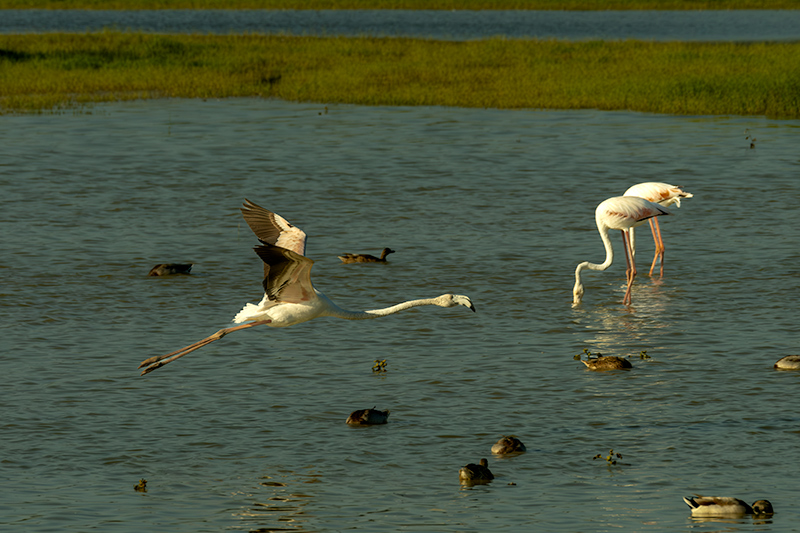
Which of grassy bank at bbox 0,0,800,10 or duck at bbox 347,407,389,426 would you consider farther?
grassy bank at bbox 0,0,800,10

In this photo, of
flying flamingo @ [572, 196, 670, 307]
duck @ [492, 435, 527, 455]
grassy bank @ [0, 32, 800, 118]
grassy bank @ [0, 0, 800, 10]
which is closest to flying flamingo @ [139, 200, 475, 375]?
duck @ [492, 435, 527, 455]

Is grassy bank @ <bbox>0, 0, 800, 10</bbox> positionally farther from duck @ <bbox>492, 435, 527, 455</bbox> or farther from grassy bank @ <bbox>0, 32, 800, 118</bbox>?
duck @ <bbox>492, 435, 527, 455</bbox>

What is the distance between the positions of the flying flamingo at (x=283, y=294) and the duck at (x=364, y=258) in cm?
715

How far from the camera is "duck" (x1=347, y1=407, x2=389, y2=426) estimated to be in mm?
11492

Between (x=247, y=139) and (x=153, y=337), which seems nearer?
(x=153, y=337)

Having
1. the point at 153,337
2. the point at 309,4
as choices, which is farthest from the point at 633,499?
the point at 309,4

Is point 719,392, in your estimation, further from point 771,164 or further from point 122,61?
point 122,61

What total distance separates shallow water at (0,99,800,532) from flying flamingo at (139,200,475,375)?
1050mm

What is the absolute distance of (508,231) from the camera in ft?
71.6

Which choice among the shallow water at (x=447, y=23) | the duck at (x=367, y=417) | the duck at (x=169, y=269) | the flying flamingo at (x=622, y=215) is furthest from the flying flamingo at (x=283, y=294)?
the shallow water at (x=447, y=23)

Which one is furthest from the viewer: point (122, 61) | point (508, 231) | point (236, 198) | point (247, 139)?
point (122, 61)

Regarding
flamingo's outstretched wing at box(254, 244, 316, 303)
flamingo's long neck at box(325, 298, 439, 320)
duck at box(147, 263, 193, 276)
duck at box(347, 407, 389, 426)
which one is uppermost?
flamingo's outstretched wing at box(254, 244, 316, 303)

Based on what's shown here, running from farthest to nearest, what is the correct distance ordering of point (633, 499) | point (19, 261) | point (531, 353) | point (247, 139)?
point (247, 139)
point (19, 261)
point (531, 353)
point (633, 499)

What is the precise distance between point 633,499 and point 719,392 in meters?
3.20
